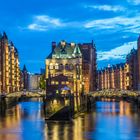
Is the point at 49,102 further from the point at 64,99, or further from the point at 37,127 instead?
the point at 37,127

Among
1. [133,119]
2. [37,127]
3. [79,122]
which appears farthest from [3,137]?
[133,119]

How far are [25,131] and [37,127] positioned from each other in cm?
765

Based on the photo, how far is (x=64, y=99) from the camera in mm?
153875

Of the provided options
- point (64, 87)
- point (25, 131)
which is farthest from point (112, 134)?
point (64, 87)

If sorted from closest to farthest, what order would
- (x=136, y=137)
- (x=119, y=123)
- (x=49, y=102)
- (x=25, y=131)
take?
1. (x=136, y=137)
2. (x=25, y=131)
3. (x=119, y=123)
4. (x=49, y=102)

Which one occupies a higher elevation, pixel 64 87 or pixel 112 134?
pixel 64 87

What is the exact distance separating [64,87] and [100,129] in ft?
113

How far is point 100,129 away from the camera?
130125 mm

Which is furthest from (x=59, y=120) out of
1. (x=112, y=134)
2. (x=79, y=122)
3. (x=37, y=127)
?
(x=112, y=134)

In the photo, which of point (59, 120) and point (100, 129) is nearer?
point (100, 129)

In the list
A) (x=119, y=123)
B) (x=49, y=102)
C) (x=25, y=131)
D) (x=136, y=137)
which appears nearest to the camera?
(x=136, y=137)

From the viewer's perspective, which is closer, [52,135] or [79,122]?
[52,135]

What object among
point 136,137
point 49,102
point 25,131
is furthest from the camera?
point 49,102

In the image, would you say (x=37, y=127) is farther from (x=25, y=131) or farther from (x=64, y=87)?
(x=64, y=87)
